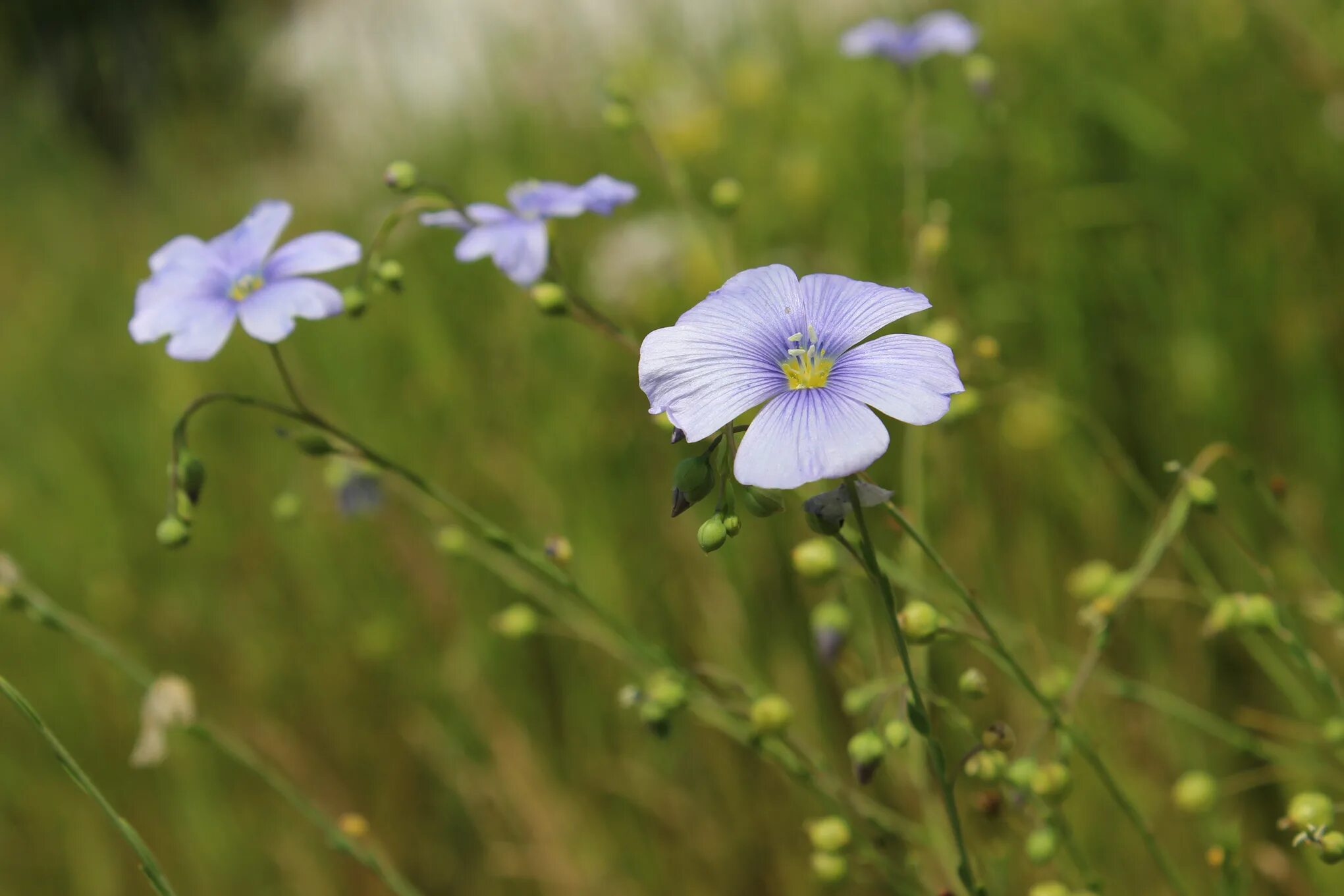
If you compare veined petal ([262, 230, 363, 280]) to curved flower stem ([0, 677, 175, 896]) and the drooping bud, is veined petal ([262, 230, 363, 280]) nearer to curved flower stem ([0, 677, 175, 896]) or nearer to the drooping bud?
curved flower stem ([0, 677, 175, 896])

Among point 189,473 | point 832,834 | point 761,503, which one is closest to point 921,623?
point 761,503

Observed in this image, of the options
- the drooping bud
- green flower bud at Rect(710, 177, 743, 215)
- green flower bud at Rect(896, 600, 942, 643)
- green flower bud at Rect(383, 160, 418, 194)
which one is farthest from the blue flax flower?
green flower bud at Rect(896, 600, 942, 643)

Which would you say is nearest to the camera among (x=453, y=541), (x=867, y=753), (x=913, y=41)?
(x=867, y=753)

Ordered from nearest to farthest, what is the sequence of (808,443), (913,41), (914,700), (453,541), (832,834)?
1. (808,443)
2. (914,700)
3. (832,834)
4. (453,541)
5. (913,41)

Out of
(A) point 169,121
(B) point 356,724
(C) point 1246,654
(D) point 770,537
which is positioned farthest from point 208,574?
(A) point 169,121

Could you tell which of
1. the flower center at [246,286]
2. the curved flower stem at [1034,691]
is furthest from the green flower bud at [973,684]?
the flower center at [246,286]

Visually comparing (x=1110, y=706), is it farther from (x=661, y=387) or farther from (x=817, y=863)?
(x=661, y=387)

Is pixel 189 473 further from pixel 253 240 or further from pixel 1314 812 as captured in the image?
pixel 1314 812
